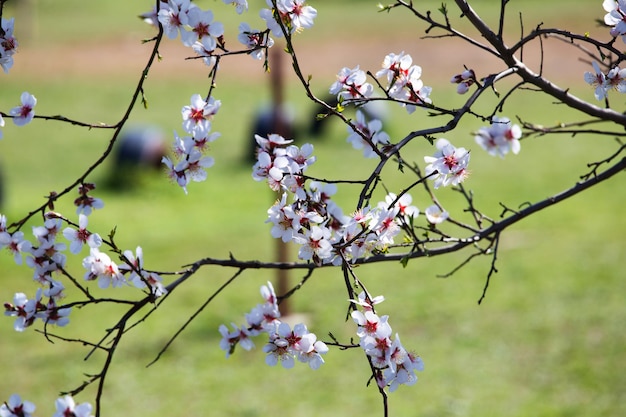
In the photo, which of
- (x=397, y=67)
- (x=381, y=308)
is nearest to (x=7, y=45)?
(x=397, y=67)

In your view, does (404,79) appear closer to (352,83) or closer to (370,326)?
(352,83)

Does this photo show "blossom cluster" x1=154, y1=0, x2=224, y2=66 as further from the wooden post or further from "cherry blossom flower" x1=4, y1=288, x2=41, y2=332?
the wooden post

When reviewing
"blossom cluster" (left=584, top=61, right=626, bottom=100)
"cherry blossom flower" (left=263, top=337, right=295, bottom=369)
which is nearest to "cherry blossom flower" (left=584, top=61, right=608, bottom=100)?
"blossom cluster" (left=584, top=61, right=626, bottom=100)

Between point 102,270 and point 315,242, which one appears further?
point 102,270

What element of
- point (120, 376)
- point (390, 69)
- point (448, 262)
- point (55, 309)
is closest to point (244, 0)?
point (390, 69)

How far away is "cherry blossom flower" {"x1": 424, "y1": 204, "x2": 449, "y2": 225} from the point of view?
228 centimetres

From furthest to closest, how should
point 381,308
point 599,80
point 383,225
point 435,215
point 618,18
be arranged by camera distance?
1. point 381,308
2. point 435,215
3. point 599,80
4. point 618,18
5. point 383,225

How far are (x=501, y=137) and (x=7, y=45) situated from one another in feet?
3.85

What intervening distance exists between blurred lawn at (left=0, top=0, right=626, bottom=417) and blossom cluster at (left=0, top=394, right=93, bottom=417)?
293 centimetres

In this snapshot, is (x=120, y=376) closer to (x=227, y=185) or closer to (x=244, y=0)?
(x=244, y=0)

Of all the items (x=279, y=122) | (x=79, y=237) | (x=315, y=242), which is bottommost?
(x=315, y=242)

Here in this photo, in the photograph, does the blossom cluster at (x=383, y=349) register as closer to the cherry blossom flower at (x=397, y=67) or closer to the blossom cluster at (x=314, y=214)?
the blossom cluster at (x=314, y=214)

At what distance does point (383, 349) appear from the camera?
165 centimetres

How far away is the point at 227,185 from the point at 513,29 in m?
10.4
